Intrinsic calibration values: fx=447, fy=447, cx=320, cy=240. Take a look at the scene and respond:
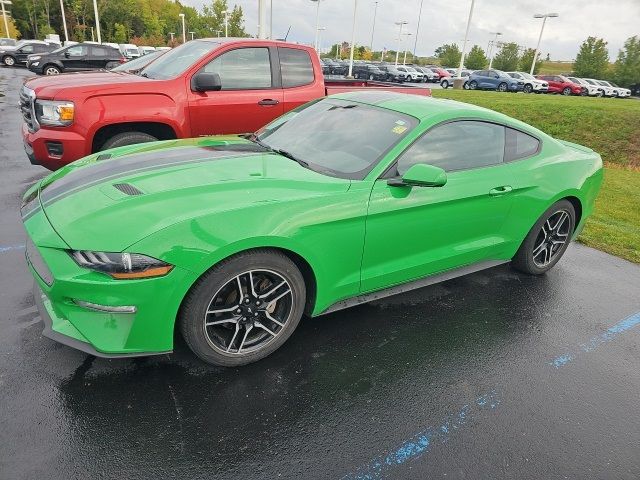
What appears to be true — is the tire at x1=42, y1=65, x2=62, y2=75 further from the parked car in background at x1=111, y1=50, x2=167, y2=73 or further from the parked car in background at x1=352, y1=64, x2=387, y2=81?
the parked car in background at x1=352, y1=64, x2=387, y2=81

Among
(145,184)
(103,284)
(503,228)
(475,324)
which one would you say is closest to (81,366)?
(103,284)

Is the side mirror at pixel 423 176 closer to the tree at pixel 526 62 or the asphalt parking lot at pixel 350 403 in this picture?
the asphalt parking lot at pixel 350 403

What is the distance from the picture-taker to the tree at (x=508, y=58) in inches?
2486

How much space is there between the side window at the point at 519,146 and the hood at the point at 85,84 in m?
3.88

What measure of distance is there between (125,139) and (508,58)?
69.8m

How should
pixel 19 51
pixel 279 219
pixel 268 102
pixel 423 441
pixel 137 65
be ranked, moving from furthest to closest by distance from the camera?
pixel 19 51 → pixel 137 65 → pixel 268 102 → pixel 279 219 → pixel 423 441

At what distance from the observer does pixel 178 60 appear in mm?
5777

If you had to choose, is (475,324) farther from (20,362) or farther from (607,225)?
(607,225)

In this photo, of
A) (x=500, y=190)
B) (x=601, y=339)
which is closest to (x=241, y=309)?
(x=500, y=190)

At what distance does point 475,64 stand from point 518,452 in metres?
75.0

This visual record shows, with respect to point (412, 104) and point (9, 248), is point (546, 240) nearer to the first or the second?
point (412, 104)

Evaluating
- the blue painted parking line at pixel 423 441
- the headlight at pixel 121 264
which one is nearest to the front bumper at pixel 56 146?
the headlight at pixel 121 264

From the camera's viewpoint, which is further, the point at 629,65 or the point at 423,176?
the point at 629,65

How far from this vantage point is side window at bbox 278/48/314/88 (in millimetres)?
6121
